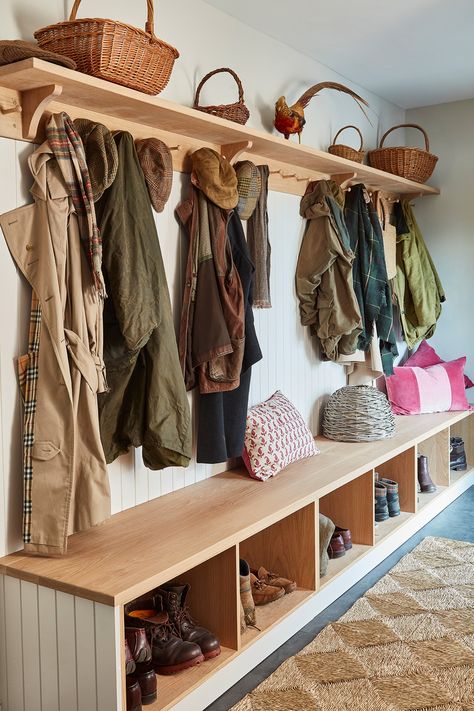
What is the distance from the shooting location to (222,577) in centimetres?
232

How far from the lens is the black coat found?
2744 mm

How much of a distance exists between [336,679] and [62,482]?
41.8 inches

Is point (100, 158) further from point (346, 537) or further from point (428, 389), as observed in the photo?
point (428, 389)

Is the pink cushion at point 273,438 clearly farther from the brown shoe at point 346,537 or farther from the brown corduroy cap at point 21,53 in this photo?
the brown corduroy cap at point 21,53

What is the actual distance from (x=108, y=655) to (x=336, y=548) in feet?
4.78

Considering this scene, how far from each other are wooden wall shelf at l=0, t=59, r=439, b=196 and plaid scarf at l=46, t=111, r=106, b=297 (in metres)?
0.07

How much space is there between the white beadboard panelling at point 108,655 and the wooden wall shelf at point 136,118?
4.33 ft

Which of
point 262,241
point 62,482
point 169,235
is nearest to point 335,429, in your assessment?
point 262,241

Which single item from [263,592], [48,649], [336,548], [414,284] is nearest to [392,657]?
[263,592]

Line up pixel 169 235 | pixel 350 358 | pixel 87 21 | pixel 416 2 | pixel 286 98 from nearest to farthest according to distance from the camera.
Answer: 1. pixel 87 21
2. pixel 169 235
3. pixel 416 2
4. pixel 286 98
5. pixel 350 358

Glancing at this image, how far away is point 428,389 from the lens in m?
4.32

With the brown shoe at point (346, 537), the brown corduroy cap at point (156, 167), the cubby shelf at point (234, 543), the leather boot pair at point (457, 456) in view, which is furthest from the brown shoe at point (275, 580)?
the leather boot pair at point (457, 456)

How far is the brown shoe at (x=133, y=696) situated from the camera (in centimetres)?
192

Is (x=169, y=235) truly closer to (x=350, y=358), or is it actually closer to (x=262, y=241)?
(x=262, y=241)
